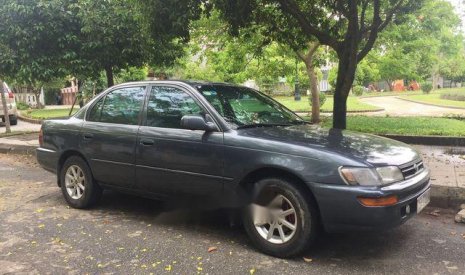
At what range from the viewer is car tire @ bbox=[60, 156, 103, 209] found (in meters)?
5.79

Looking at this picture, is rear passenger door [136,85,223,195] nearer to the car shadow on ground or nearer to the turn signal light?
the car shadow on ground

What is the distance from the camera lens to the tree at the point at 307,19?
787 cm

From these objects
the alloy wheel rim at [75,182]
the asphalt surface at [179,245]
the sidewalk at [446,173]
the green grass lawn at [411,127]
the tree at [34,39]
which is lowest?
the asphalt surface at [179,245]

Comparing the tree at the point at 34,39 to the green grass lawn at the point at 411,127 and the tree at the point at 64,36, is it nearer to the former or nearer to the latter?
the tree at the point at 64,36

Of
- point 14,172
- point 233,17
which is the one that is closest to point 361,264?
point 233,17

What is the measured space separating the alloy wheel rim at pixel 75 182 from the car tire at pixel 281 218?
245 centimetres

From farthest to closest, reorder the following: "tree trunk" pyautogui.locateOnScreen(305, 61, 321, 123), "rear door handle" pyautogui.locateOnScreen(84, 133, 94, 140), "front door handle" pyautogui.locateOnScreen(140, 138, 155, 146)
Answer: "tree trunk" pyautogui.locateOnScreen(305, 61, 321, 123) → "rear door handle" pyautogui.locateOnScreen(84, 133, 94, 140) → "front door handle" pyautogui.locateOnScreen(140, 138, 155, 146)

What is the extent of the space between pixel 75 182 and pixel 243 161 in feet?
8.72

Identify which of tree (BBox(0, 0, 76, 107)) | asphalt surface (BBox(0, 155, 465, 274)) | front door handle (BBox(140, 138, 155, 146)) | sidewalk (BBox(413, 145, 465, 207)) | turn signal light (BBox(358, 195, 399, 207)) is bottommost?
asphalt surface (BBox(0, 155, 465, 274))

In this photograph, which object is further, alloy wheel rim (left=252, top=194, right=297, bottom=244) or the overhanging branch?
the overhanging branch

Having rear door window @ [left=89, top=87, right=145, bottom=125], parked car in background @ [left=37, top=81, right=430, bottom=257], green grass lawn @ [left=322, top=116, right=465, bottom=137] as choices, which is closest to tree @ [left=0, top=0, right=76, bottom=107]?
parked car in background @ [left=37, top=81, right=430, bottom=257]

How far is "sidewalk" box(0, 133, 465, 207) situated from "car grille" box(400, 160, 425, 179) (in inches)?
63.7

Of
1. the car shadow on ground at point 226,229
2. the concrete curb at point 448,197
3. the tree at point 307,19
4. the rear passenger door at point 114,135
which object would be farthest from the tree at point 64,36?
the concrete curb at point 448,197

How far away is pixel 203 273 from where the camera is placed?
3922mm
